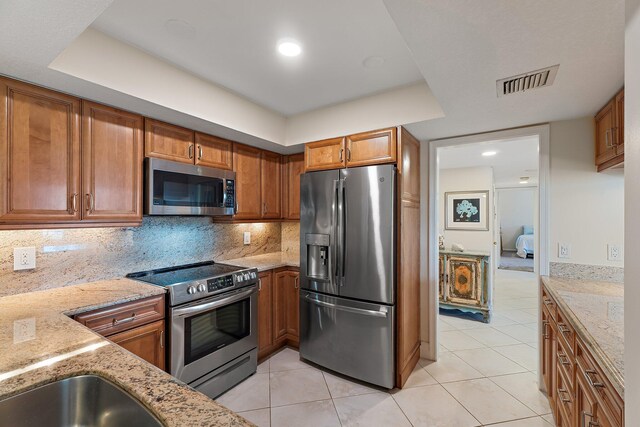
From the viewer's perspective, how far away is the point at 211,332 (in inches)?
88.5

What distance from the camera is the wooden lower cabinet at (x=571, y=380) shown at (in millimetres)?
1036

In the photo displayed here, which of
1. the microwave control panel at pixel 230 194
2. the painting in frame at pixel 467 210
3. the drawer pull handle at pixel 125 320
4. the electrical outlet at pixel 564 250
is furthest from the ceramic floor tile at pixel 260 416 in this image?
the painting in frame at pixel 467 210

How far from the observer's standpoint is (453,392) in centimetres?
234

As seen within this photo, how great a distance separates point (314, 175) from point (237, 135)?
806mm

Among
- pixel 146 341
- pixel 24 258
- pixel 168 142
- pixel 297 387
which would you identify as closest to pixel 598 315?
pixel 297 387

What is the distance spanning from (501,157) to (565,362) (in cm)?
348

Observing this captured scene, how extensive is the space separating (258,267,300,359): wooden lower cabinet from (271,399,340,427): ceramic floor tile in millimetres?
746

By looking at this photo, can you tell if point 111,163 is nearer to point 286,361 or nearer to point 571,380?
point 286,361

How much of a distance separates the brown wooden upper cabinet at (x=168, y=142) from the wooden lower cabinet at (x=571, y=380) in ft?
9.15

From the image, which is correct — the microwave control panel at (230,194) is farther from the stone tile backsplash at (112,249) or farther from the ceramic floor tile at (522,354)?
the ceramic floor tile at (522,354)

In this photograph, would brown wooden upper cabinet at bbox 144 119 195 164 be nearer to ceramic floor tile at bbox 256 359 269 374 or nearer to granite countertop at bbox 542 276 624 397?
ceramic floor tile at bbox 256 359 269 374

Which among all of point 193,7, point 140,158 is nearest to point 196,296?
point 140,158

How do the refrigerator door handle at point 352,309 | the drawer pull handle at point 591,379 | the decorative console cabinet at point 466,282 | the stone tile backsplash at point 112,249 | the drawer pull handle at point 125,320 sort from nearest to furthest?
the drawer pull handle at point 591,379, the drawer pull handle at point 125,320, the stone tile backsplash at point 112,249, the refrigerator door handle at point 352,309, the decorative console cabinet at point 466,282

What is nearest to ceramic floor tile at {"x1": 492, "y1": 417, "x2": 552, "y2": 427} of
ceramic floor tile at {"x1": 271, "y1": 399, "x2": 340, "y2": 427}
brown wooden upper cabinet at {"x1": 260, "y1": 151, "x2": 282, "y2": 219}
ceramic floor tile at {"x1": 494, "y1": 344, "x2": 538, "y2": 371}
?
ceramic floor tile at {"x1": 494, "y1": 344, "x2": 538, "y2": 371}
